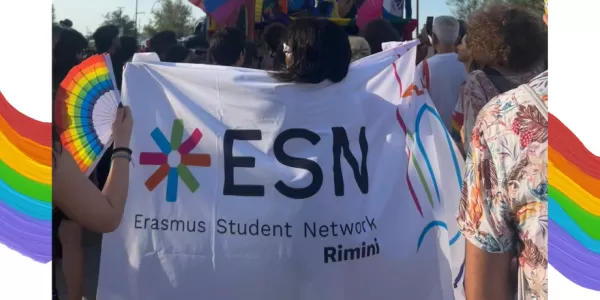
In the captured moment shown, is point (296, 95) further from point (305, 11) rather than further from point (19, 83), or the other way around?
point (305, 11)

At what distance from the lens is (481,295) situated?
205 centimetres

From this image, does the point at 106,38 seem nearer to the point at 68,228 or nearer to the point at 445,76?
the point at 68,228

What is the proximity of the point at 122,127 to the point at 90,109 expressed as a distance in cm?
13

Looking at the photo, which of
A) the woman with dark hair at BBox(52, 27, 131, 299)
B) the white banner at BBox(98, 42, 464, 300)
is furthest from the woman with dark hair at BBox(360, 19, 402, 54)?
the woman with dark hair at BBox(52, 27, 131, 299)

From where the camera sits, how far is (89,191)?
A: 7.68ft

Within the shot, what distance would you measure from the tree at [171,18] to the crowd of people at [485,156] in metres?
0.14

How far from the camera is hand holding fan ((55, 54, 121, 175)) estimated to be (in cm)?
285

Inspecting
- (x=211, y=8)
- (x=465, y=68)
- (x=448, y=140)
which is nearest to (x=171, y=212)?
(x=448, y=140)

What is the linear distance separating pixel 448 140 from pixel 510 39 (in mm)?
1435

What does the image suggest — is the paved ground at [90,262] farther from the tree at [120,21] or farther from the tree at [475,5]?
the tree at [475,5]

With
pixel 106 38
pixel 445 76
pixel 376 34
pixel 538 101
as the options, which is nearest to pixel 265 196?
pixel 106 38

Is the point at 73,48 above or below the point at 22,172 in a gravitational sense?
above

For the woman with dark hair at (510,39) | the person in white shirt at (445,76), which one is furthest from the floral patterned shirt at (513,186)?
the person in white shirt at (445,76)

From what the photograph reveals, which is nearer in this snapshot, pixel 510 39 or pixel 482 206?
pixel 482 206
